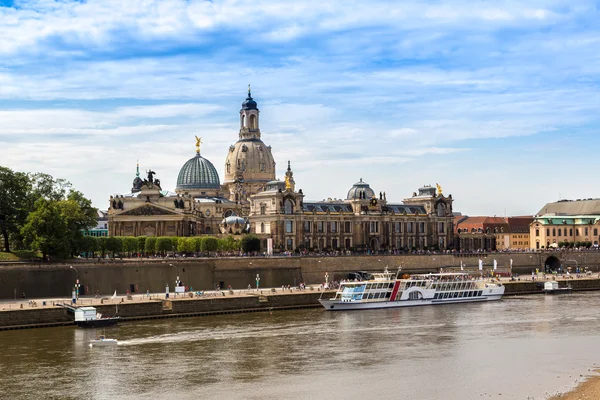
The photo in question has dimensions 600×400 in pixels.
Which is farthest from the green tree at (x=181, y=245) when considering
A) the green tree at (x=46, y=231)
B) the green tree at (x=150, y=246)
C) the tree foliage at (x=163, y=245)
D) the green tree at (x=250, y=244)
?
the green tree at (x=46, y=231)

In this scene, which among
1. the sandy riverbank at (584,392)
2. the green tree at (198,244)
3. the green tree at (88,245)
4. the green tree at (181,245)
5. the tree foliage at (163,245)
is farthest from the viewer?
the green tree at (198,244)

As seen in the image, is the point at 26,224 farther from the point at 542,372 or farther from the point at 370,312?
the point at 542,372

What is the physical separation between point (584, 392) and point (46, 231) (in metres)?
59.3

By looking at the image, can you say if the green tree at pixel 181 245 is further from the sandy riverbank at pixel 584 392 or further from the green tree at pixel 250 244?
the sandy riverbank at pixel 584 392

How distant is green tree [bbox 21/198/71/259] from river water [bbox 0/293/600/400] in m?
20.1

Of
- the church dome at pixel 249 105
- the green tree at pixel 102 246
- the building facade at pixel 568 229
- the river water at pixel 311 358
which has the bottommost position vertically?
the river water at pixel 311 358

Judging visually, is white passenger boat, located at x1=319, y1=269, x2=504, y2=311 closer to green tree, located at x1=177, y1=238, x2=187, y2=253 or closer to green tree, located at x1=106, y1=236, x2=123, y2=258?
green tree, located at x1=177, y1=238, x2=187, y2=253

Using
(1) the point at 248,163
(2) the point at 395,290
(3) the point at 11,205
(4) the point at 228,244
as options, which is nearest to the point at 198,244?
(4) the point at 228,244

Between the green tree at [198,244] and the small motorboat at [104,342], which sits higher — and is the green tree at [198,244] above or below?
above

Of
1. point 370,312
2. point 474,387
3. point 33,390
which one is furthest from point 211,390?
point 370,312

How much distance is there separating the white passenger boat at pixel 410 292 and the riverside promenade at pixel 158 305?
3905mm

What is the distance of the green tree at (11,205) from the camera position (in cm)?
9500

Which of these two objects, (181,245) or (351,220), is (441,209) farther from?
(181,245)

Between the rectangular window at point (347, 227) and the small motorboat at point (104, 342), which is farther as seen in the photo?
the rectangular window at point (347, 227)
